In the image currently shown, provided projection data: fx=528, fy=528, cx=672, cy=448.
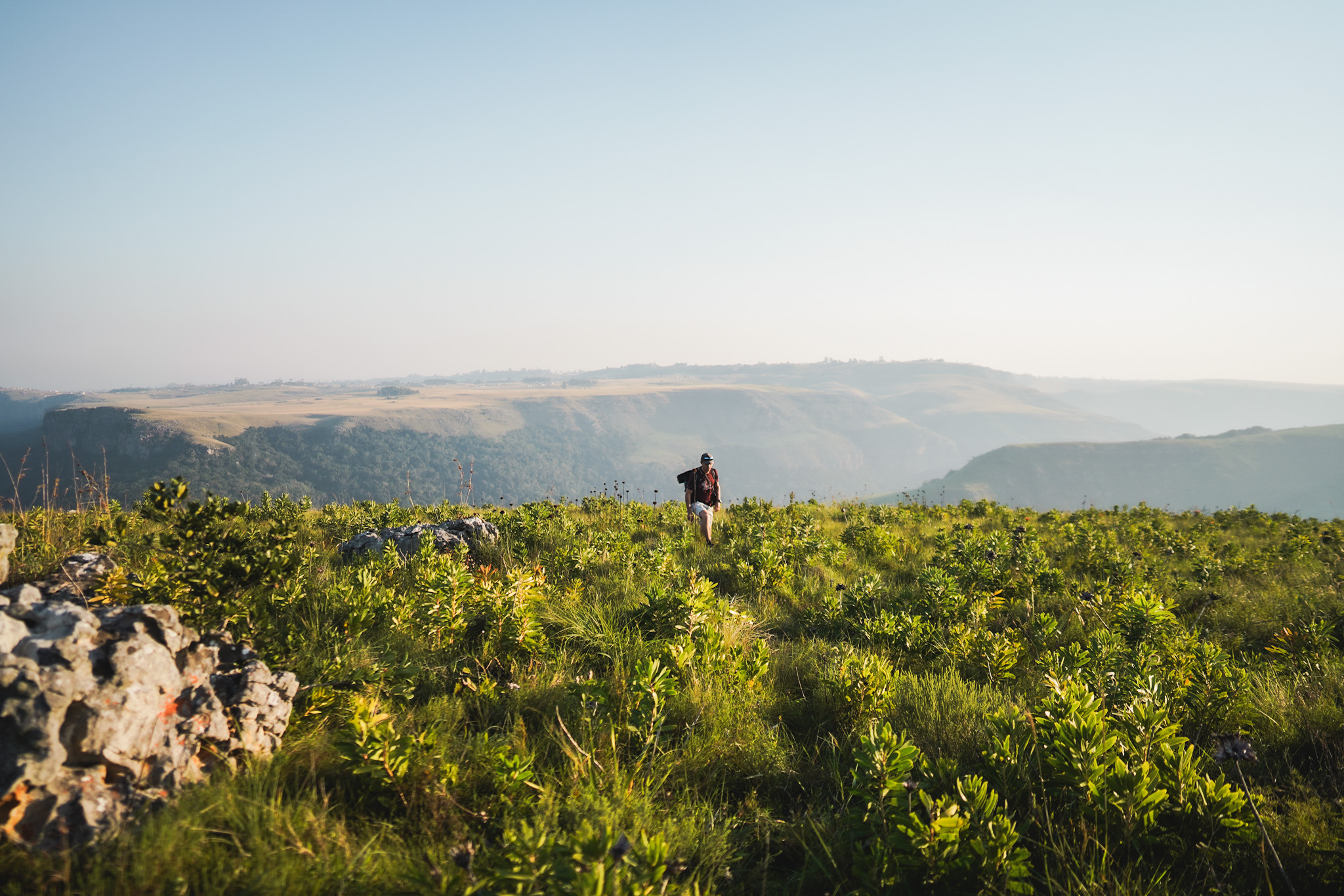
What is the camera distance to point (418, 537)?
7809 millimetres

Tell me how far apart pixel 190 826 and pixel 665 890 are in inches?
84.8

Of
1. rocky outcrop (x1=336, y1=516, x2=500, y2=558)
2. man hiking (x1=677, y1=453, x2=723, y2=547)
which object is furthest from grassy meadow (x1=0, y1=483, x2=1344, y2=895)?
man hiking (x1=677, y1=453, x2=723, y2=547)

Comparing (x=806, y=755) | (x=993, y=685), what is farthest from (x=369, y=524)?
(x=993, y=685)

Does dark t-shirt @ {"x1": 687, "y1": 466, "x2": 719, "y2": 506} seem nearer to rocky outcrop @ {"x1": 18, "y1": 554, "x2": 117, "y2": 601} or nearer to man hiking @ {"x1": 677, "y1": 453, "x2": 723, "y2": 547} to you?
man hiking @ {"x1": 677, "y1": 453, "x2": 723, "y2": 547}

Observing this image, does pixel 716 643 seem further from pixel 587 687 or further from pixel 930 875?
pixel 930 875

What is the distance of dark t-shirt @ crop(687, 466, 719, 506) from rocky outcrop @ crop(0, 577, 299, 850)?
9.14 meters

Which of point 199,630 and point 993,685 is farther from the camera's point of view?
point 993,685

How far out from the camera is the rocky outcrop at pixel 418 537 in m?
7.73

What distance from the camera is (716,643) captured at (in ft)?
15.4

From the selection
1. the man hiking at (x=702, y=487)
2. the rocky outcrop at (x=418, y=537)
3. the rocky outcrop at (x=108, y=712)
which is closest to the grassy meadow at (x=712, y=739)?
the rocky outcrop at (x=108, y=712)

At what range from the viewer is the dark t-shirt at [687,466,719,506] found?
1207cm

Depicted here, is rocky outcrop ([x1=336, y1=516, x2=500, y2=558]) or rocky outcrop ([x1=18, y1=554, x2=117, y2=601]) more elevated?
rocky outcrop ([x1=18, y1=554, x2=117, y2=601])

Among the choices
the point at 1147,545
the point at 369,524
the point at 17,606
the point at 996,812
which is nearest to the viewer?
the point at 996,812

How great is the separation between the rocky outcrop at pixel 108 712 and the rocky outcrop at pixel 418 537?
149 inches
